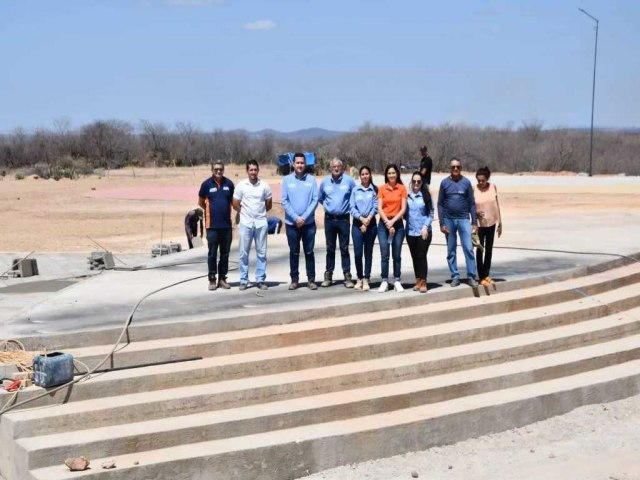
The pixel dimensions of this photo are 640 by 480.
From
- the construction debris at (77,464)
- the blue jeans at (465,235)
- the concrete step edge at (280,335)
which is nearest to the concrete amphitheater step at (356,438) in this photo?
the construction debris at (77,464)

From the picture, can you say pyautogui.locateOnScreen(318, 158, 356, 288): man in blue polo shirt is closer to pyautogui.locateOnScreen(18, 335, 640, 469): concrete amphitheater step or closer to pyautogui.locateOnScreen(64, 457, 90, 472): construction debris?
pyautogui.locateOnScreen(18, 335, 640, 469): concrete amphitheater step

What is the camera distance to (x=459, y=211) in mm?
12242

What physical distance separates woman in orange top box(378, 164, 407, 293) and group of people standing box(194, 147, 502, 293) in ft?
0.04

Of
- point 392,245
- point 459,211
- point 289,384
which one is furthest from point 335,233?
point 289,384

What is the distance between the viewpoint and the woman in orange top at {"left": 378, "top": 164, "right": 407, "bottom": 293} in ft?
39.6

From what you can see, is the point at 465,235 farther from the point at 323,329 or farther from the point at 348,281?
the point at 323,329

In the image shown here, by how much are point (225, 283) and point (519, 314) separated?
3573 millimetres

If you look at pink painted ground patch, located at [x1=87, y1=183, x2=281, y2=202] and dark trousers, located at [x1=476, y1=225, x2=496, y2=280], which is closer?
dark trousers, located at [x1=476, y1=225, x2=496, y2=280]

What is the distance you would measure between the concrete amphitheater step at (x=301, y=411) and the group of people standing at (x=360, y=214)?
174 cm

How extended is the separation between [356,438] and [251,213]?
406cm

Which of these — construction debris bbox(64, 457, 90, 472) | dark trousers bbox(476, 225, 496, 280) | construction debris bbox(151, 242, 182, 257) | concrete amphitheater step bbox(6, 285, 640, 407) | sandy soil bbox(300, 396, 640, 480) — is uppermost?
dark trousers bbox(476, 225, 496, 280)

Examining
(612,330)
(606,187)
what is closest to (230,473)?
(612,330)

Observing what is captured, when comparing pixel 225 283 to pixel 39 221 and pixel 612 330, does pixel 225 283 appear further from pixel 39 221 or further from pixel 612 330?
pixel 39 221

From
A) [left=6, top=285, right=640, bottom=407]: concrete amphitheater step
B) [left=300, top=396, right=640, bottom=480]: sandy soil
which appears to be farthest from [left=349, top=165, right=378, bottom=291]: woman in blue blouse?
[left=300, top=396, right=640, bottom=480]: sandy soil
